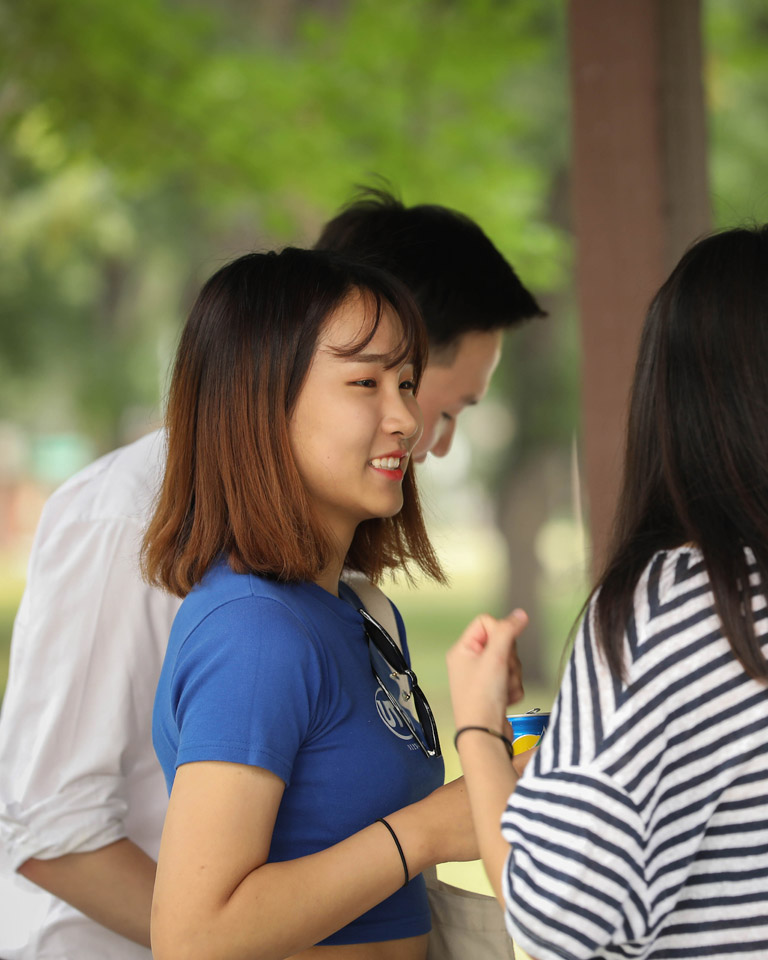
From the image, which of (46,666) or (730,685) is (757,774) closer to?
(730,685)

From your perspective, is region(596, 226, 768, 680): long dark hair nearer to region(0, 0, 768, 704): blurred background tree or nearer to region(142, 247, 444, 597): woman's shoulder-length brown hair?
region(0, 0, 768, 704): blurred background tree

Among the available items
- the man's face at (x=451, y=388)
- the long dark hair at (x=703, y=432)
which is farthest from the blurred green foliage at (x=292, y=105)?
the long dark hair at (x=703, y=432)

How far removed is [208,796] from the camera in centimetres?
124

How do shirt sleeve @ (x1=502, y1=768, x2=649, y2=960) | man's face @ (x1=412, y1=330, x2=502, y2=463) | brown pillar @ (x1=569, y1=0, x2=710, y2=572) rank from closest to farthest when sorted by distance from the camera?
shirt sleeve @ (x1=502, y1=768, x2=649, y2=960) → man's face @ (x1=412, y1=330, x2=502, y2=463) → brown pillar @ (x1=569, y1=0, x2=710, y2=572)

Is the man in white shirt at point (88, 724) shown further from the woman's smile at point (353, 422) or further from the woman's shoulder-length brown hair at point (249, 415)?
the woman's smile at point (353, 422)

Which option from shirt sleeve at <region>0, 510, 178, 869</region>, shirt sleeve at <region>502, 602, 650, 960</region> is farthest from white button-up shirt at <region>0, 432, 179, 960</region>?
shirt sleeve at <region>502, 602, 650, 960</region>

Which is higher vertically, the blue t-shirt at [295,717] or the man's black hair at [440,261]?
the man's black hair at [440,261]

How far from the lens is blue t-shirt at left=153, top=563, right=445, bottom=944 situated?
128 cm

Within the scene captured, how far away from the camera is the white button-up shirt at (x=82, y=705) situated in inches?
65.7

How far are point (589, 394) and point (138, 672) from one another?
60.5 inches

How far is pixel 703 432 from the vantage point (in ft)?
3.84

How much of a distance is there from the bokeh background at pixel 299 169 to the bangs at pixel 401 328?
1.35 ft

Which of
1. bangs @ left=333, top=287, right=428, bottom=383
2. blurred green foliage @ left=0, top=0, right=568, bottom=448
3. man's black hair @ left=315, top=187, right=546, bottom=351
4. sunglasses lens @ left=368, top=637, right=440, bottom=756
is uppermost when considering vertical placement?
blurred green foliage @ left=0, top=0, right=568, bottom=448

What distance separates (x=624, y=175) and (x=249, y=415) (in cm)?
165
